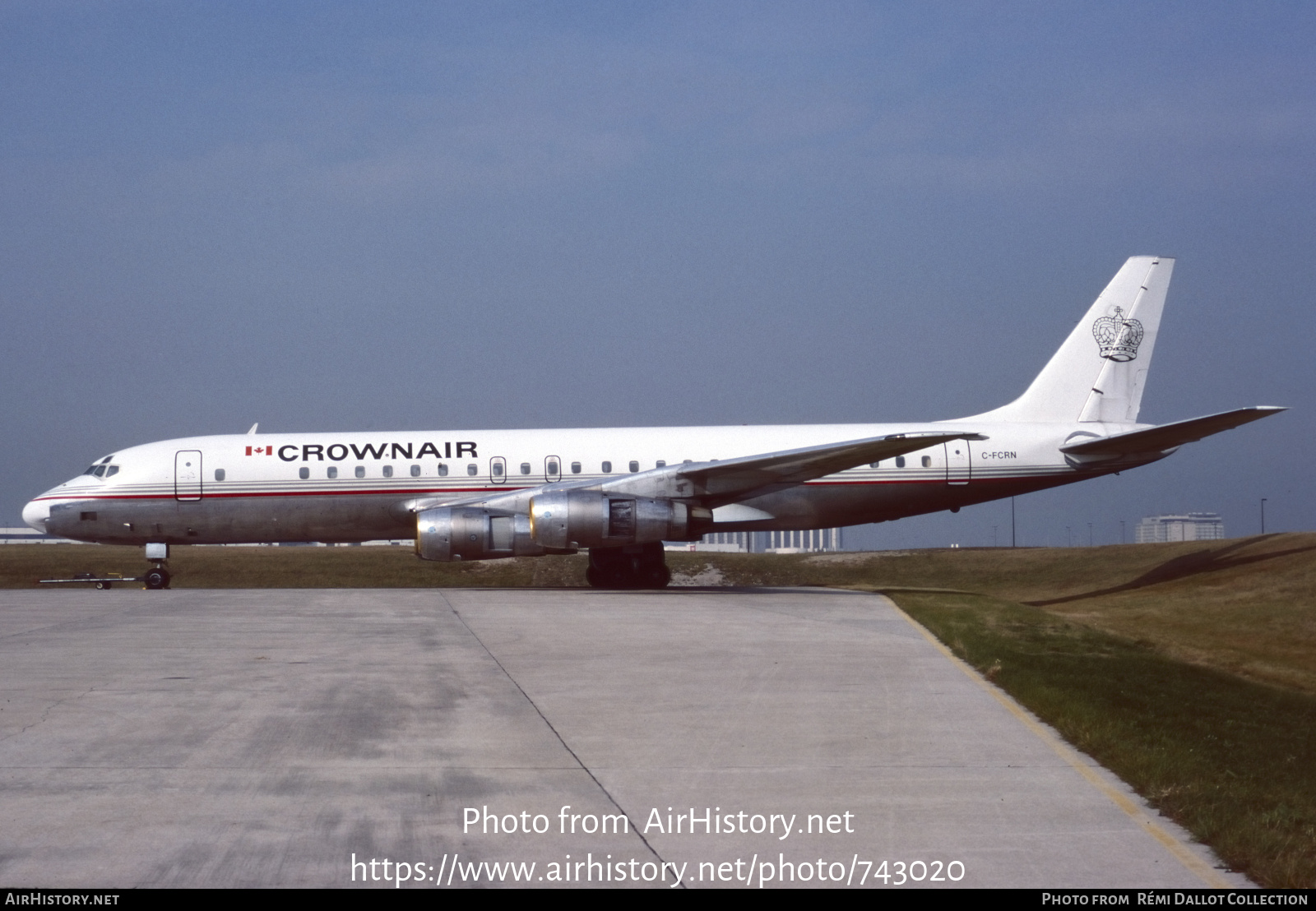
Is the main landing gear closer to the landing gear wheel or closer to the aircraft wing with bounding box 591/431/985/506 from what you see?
the landing gear wheel

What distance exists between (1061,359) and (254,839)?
991 inches

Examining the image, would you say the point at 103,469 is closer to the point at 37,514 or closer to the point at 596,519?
the point at 37,514

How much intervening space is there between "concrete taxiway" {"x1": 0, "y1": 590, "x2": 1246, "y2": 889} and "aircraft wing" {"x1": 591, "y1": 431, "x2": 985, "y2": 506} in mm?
9005

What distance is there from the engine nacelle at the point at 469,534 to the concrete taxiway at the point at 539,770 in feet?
27.3

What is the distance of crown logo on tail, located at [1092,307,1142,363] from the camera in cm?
2845

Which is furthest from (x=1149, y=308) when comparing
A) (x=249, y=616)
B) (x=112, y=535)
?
(x=112, y=535)

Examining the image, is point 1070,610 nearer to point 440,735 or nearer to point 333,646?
point 333,646

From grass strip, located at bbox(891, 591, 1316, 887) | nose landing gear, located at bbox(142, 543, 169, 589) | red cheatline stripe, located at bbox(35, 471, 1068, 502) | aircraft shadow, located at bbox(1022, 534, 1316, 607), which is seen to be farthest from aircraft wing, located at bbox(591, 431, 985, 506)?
nose landing gear, located at bbox(142, 543, 169, 589)

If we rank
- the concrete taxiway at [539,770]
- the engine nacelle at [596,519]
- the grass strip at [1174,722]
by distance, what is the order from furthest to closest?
the engine nacelle at [596,519], the grass strip at [1174,722], the concrete taxiway at [539,770]

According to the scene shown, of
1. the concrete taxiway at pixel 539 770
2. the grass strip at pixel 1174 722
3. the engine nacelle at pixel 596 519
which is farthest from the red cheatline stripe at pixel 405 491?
the concrete taxiway at pixel 539 770

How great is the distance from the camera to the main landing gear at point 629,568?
2603 centimetres

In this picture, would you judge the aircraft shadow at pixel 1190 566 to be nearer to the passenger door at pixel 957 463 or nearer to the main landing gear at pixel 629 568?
the passenger door at pixel 957 463

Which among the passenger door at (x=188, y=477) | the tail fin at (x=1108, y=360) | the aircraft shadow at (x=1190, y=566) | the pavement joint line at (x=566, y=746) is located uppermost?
the tail fin at (x=1108, y=360)

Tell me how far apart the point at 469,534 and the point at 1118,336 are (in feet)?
51.2
